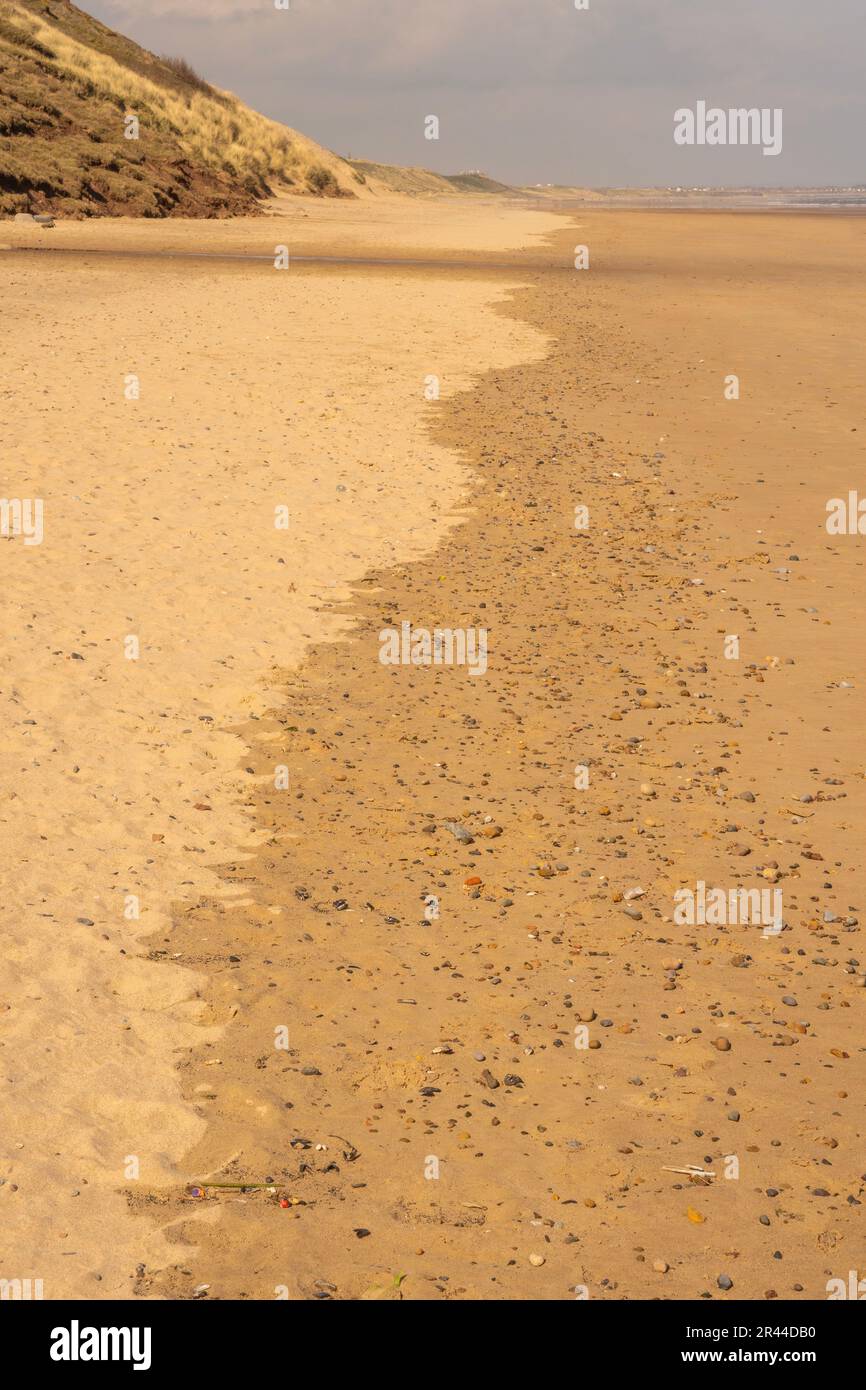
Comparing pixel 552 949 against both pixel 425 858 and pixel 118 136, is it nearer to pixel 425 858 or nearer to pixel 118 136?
pixel 425 858

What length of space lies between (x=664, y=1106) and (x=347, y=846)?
279 centimetres

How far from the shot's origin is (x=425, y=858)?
8016 mm

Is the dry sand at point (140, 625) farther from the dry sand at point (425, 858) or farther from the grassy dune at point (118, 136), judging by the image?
the grassy dune at point (118, 136)

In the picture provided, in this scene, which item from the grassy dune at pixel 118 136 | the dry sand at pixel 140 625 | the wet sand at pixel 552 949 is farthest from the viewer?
the grassy dune at pixel 118 136

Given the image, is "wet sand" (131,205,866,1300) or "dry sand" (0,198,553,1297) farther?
"dry sand" (0,198,553,1297)

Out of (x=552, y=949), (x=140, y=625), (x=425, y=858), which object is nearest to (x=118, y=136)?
(x=140, y=625)

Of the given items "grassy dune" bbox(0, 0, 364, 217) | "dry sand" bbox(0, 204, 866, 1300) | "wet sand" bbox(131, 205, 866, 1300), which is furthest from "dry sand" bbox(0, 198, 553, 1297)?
"grassy dune" bbox(0, 0, 364, 217)

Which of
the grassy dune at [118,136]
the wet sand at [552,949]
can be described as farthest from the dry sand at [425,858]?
the grassy dune at [118,136]

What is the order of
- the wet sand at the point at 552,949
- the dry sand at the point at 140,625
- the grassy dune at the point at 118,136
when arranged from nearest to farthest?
1. the wet sand at the point at 552,949
2. the dry sand at the point at 140,625
3. the grassy dune at the point at 118,136

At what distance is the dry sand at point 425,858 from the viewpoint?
5320mm

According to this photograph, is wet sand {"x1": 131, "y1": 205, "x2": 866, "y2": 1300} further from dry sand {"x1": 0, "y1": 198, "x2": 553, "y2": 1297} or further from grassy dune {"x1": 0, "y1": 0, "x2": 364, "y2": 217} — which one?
grassy dune {"x1": 0, "y1": 0, "x2": 364, "y2": 217}

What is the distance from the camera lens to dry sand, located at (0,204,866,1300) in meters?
5.32

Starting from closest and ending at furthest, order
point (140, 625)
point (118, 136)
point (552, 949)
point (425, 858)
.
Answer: point (552, 949), point (425, 858), point (140, 625), point (118, 136)
